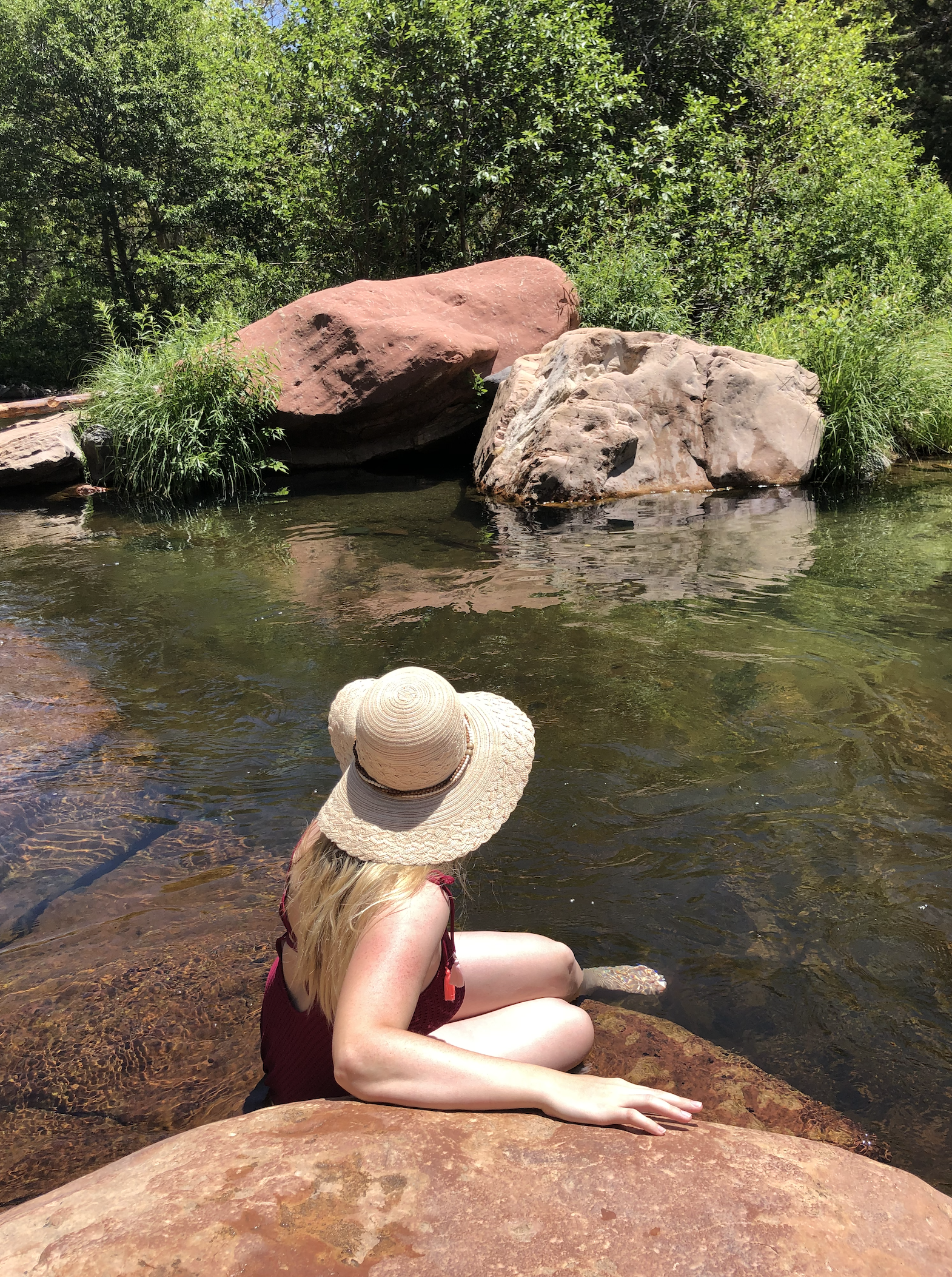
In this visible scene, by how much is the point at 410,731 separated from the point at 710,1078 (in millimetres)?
1229

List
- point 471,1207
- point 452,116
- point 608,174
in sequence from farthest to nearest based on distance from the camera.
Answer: point 608,174 → point 452,116 → point 471,1207

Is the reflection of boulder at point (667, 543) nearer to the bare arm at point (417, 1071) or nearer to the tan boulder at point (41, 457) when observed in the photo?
the bare arm at point (417, 1071)

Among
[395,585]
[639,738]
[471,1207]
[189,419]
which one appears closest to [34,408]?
[189,419]

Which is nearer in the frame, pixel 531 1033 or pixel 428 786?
pixel 428 786

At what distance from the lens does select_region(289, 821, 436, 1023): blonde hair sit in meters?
1.80

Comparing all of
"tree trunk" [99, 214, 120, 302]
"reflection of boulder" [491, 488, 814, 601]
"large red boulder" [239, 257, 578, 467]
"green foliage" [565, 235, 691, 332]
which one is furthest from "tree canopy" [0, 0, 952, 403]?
"reflection of boulder" [491, 488, 814, 601]

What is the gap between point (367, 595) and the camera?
634 cm

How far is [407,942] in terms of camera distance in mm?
1770

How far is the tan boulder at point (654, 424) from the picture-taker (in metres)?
8.86

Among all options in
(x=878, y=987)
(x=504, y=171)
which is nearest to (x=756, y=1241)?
(x=878, y=987)

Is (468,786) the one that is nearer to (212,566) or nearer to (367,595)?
(367,595)

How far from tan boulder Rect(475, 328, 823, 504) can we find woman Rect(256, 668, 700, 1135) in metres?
7.09

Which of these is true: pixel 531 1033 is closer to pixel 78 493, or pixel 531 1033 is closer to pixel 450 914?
pixel 450 914

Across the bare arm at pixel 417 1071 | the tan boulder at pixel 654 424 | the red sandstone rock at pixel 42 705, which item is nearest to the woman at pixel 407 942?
the bare arm at pixel 417 1071
